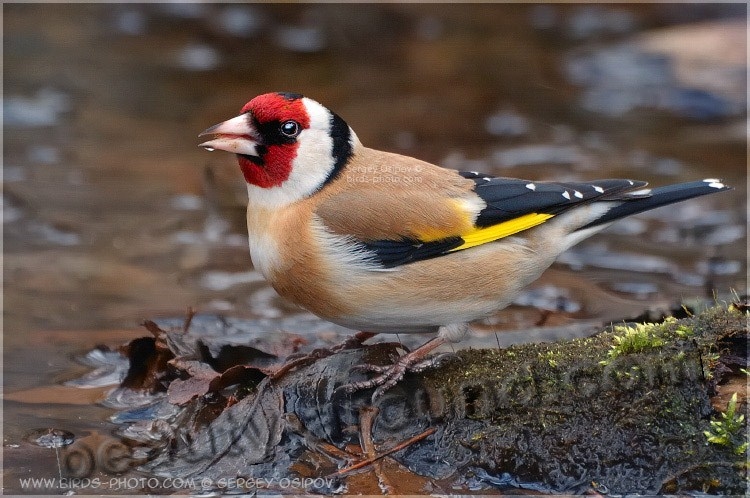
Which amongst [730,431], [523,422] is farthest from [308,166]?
[730,431]

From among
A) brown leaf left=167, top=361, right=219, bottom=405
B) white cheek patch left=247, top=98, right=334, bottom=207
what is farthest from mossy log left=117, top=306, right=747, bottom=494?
white cheek patch left=247, top=98, right=334, bottom=207

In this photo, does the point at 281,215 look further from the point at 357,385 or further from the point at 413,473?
the point at 413,473

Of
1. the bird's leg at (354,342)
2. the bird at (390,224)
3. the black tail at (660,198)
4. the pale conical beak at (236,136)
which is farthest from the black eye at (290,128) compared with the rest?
the black tail at (660,198)

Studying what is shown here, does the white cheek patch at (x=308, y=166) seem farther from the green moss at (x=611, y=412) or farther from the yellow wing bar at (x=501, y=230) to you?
the green moss at (x=611, y=412)

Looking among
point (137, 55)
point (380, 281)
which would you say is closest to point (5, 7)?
point (137, 55)

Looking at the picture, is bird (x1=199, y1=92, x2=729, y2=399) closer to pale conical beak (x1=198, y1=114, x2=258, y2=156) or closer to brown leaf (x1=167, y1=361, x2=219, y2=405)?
pale conical beak (x1=198, y1=114, x2=258, y2=156)

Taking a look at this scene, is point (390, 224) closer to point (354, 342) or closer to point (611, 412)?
point (354, 342)
